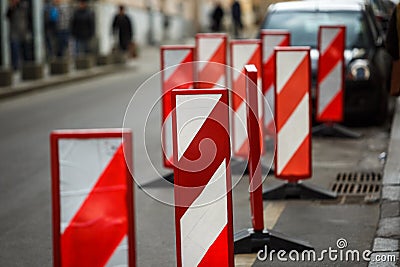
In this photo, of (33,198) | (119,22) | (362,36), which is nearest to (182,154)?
(33,198)

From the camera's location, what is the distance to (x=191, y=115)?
17.1ft

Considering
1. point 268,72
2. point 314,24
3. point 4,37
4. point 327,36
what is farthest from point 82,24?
point 268,72

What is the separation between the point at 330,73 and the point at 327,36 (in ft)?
1.44

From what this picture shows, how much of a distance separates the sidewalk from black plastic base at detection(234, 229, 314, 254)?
0.54 m

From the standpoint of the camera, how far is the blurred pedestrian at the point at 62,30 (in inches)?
1152

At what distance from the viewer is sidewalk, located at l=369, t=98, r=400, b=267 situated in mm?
6611

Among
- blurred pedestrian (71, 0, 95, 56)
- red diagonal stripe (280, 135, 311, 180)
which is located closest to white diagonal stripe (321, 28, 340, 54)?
red diagonal stripe (280, 135, 311, 180)

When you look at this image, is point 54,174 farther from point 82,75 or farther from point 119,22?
point 119,22

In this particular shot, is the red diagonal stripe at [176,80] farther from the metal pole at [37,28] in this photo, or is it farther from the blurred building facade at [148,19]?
the metal pole at [37,28]

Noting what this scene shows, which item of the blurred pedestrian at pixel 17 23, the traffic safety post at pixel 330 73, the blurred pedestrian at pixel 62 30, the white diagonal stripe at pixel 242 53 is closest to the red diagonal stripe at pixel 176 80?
the white diagonal stripe at pixel 242 53

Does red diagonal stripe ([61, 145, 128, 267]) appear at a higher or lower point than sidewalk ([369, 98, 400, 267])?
higher

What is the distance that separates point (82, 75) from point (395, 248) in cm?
1879

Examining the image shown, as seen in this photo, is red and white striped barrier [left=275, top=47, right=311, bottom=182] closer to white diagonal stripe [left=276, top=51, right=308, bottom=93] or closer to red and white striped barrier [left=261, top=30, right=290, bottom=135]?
white diagonal stripe [left=276, top=51, right=308, bottom=93]

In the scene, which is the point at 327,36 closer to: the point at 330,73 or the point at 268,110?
the point at 330,73
